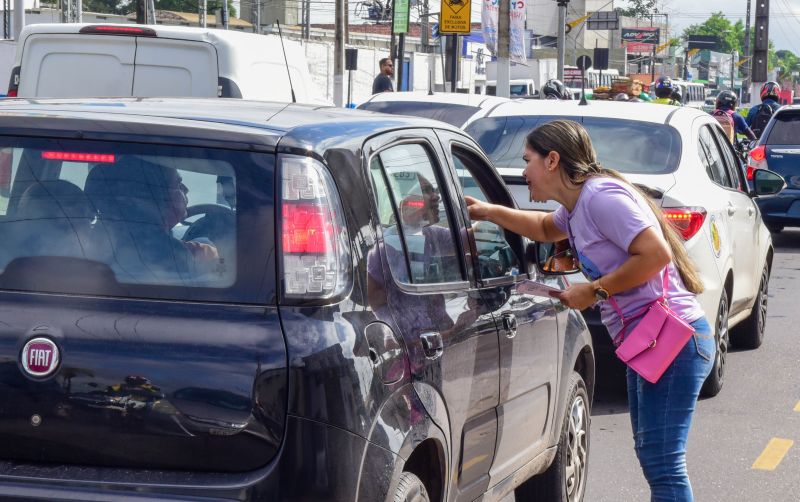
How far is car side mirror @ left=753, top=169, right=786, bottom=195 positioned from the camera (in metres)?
9.27

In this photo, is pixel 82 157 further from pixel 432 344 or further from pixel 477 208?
pixel 477 208

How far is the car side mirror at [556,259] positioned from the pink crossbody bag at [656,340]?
56 cm

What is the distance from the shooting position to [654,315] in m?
4.43

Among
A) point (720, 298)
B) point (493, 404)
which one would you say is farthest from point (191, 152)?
point (720, 298)

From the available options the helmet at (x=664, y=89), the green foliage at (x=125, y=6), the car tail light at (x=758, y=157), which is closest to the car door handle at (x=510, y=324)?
the helmet at (x=664, y=89)

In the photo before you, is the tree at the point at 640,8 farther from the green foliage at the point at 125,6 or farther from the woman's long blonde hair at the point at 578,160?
the woman's long blonde hair at the point at 578,160

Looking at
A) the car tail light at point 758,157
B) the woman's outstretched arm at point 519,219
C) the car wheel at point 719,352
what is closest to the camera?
the woman's outstretched arm at point 519,219

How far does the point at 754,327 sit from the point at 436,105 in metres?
4.81

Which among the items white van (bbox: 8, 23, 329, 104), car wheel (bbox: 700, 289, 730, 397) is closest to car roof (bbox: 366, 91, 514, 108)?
white van (bbox: 8, 23, 329, 104)

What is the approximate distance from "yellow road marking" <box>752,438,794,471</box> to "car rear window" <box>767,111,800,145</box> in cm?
1021

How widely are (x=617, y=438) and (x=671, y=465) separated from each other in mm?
2628

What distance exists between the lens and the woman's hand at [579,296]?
4.42 m

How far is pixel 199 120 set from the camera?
354 cm

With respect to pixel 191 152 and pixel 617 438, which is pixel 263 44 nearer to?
pixel 617 438
